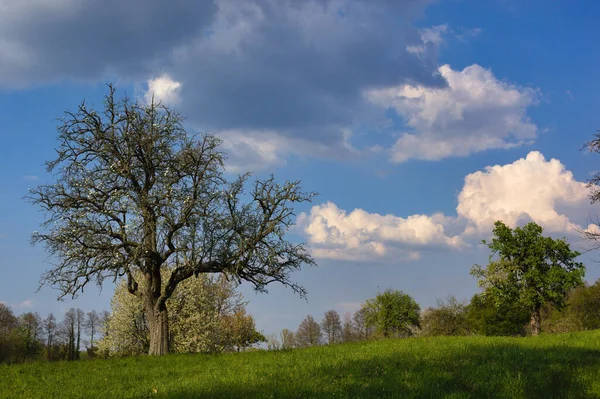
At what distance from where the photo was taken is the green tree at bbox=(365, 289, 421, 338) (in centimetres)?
8912

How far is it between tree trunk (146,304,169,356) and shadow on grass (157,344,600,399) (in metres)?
13.1

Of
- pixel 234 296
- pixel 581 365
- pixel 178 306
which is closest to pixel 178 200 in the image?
pixel 581 365

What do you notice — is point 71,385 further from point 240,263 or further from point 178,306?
point 178,306

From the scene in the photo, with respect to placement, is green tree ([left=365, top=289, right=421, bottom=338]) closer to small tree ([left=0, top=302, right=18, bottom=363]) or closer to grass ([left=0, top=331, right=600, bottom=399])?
small tree ([left=0, top=302, right=18, bottom=363])

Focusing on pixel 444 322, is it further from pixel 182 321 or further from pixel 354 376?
pixel 354 376

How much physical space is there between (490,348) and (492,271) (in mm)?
45360

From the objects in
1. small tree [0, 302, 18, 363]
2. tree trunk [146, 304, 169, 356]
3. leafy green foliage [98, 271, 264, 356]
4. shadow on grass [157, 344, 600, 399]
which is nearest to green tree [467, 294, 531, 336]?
leafy green foliage [98, 271, 264, 356]

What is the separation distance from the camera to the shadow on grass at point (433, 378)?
10.7 m

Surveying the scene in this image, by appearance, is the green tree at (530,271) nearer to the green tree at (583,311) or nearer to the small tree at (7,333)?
the green tree at (583,311)

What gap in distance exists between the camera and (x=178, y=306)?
168ft

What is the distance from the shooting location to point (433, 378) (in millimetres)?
11758

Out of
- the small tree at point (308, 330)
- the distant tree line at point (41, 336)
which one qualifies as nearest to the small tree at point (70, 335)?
the distant tree line at point (41, 336)

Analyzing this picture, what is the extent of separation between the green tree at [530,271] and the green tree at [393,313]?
32343 millimetres

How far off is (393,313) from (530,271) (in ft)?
123
